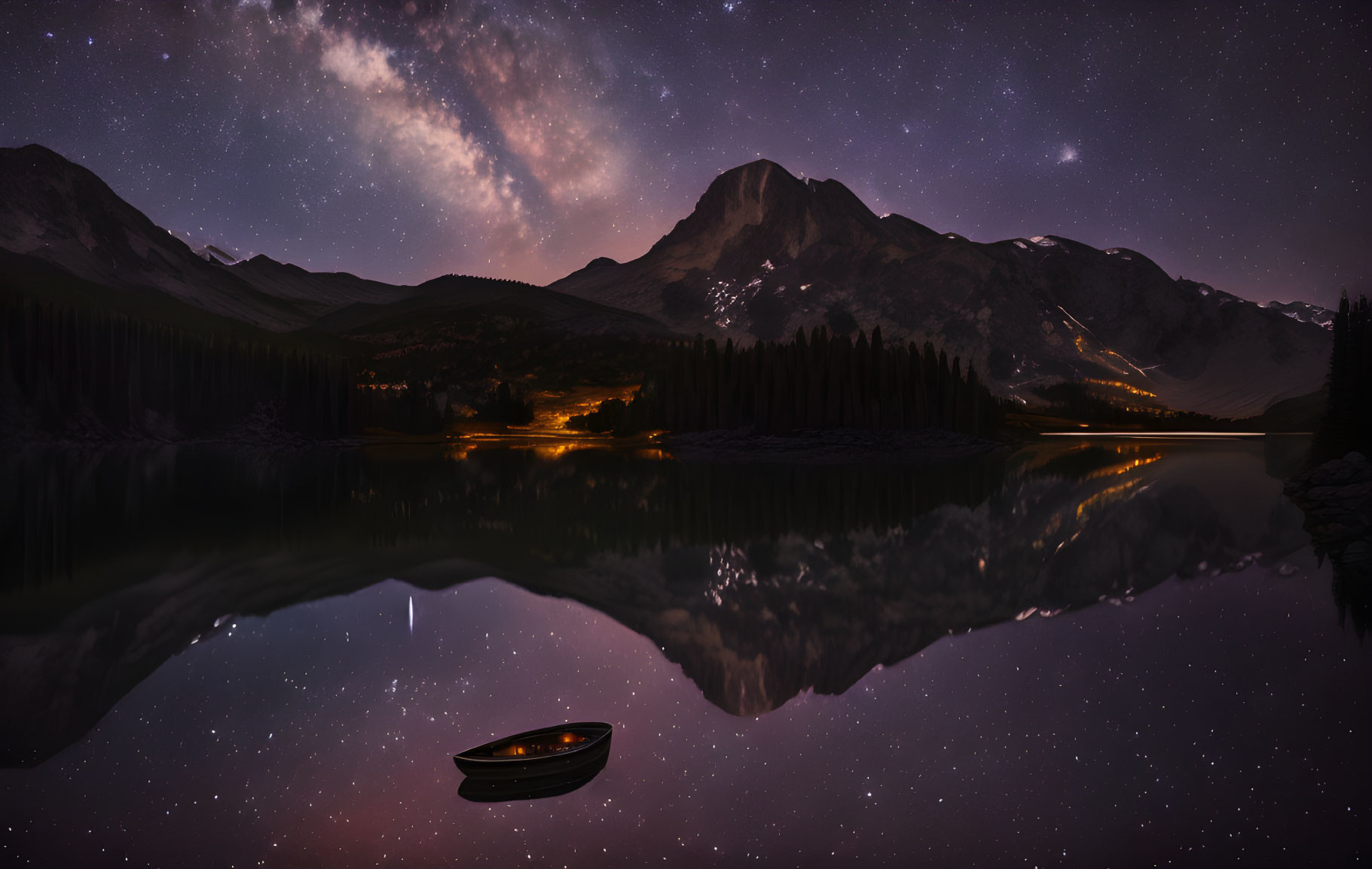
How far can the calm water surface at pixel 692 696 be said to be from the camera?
364 inches

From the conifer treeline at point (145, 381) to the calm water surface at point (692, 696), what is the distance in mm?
→ 134671

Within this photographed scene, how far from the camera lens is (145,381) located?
473ft

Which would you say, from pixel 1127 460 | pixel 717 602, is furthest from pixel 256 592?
pixel 1127 460

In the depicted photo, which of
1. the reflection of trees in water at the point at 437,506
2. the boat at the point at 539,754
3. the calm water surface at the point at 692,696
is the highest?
the boat at the point at 539,754

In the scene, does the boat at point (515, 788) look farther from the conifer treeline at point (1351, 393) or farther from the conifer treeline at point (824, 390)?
the conifer treeline at point (824, 390)

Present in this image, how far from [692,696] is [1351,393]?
183 feet

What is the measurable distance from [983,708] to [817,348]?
124 metres

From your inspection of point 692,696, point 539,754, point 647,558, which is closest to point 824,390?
point 647,558

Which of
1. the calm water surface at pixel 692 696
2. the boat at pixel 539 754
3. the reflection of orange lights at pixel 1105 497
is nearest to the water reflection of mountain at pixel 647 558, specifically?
the calm water surface at pixel 692 696

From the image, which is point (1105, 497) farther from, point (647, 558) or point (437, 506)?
Answer: point (437, 506)

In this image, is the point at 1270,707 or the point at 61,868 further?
the point at 1270,707

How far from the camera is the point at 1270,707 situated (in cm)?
1360

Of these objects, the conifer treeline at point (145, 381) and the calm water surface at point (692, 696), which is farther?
the conifer treeline at point (145, 381)

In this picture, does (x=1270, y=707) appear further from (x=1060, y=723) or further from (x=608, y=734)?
(x=608, y=734)
